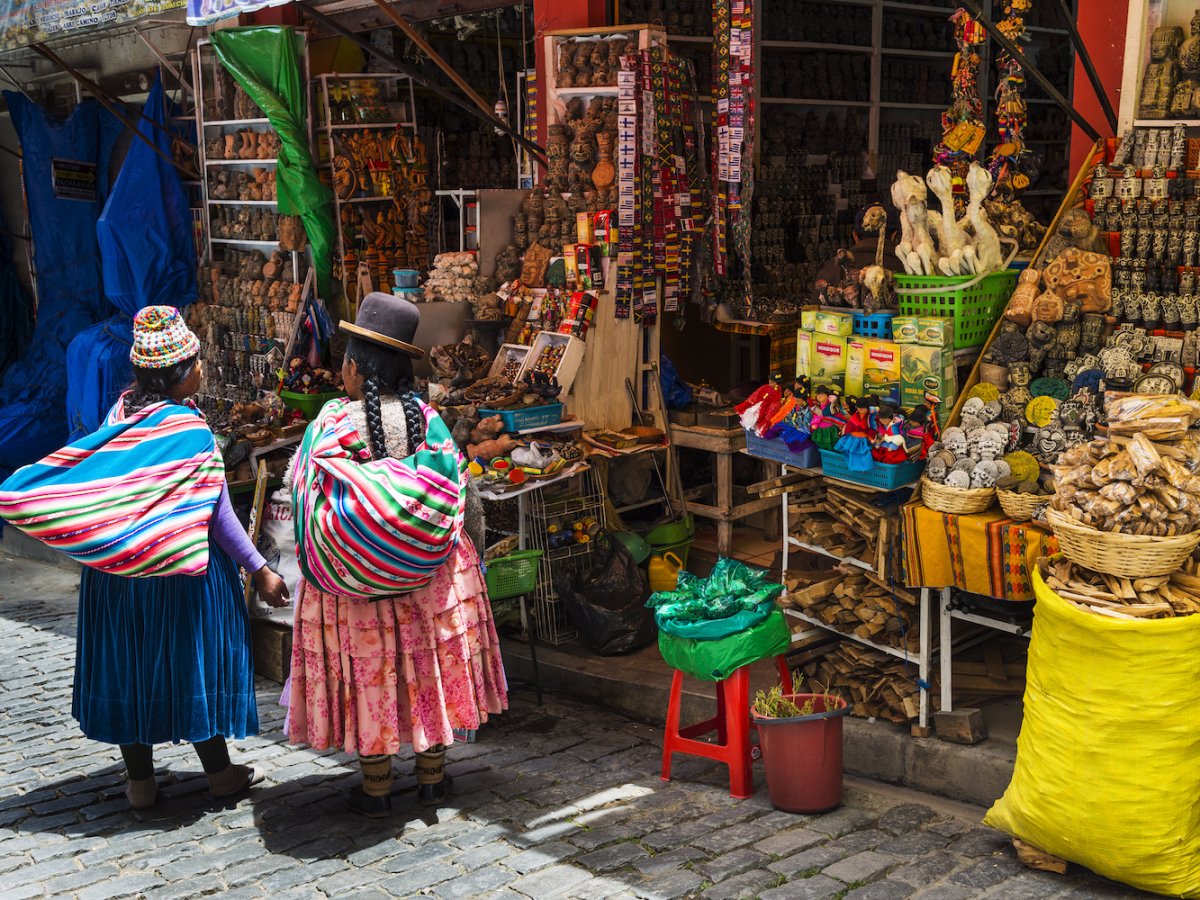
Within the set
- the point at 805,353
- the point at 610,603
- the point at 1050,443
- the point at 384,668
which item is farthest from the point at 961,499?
the point at 610,603

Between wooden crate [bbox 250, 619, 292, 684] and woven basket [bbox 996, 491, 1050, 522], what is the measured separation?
139 inches

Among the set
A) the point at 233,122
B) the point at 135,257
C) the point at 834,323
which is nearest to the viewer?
the point at 834,323

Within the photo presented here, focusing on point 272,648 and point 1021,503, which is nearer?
point 1021,503

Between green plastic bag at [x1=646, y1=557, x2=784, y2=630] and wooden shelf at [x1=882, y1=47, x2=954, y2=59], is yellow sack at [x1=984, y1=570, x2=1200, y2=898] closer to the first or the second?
green plastic bag at [x1=646, y1=557, x2=784, y2=630]

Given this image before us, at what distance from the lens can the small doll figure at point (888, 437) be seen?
4.93m

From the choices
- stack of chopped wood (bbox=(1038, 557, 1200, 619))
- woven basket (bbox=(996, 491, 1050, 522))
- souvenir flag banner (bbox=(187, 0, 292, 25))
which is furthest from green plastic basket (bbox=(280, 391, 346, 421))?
stack of chopped wood (bbox=(1038, 557, 1200, 619))

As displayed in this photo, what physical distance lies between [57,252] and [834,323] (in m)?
7.89

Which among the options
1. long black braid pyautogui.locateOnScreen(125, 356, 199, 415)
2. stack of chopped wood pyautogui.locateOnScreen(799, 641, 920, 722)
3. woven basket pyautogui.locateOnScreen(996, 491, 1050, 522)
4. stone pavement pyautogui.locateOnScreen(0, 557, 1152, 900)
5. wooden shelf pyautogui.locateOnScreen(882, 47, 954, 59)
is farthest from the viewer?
wooden shelf pyautogui.locateOnScreen(882, 47, 954, 59)

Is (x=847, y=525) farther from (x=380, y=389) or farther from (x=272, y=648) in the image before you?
(x=272, y=648)

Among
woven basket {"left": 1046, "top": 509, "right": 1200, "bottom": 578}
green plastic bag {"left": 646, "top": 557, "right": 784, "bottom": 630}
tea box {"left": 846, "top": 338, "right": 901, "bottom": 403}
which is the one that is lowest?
green plastic bag {"left": 646, "top": 557, "right": 784, "bottom": 630}

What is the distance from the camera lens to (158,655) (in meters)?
4.77

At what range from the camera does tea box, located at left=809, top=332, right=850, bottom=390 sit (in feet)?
17.8

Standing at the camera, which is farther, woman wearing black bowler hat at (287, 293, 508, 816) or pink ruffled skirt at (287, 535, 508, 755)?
pink ruffled skirt at (287, 535, 508, 755)

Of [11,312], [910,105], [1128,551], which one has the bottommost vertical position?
[1128,551]
